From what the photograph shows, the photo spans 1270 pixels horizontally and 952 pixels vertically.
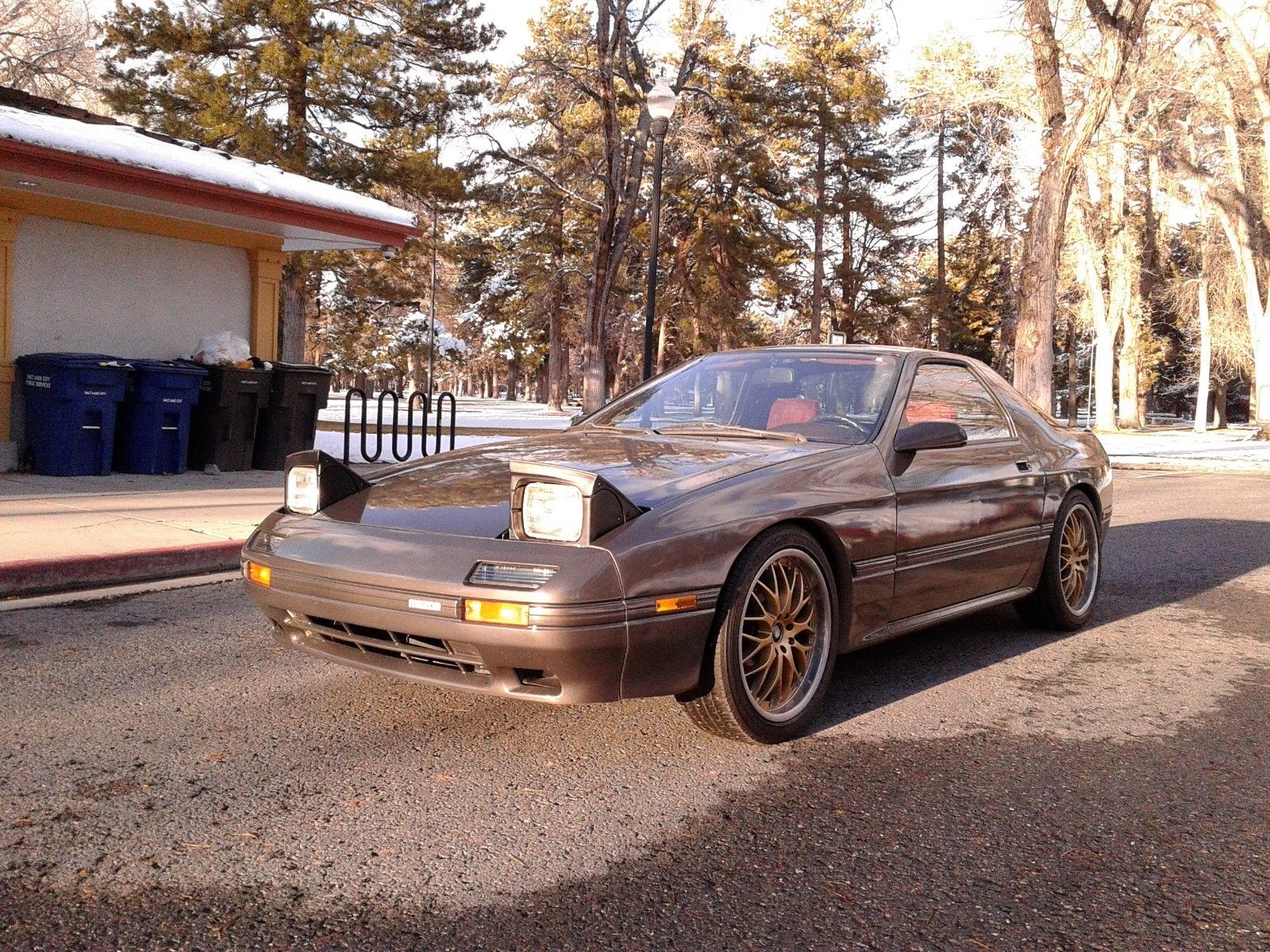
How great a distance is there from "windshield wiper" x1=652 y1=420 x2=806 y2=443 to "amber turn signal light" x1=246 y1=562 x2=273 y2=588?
168cm

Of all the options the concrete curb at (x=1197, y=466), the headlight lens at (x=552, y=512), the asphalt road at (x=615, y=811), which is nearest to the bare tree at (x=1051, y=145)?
the concrete curb at (x=1197, y=466)

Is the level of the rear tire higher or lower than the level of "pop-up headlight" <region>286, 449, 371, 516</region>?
lower

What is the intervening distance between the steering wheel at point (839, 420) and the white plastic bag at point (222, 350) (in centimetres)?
852

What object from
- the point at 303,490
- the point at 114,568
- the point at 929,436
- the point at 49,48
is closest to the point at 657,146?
the point at 114,568

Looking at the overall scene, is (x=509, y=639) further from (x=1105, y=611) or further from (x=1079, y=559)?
(x=1105, y=611)

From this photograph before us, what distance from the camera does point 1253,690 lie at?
469 centimetres

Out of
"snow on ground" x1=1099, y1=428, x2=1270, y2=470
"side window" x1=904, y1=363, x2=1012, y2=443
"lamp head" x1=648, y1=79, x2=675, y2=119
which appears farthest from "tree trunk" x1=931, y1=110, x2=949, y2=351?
"side window" x1=904, y1=363, x2=1012, y2=443

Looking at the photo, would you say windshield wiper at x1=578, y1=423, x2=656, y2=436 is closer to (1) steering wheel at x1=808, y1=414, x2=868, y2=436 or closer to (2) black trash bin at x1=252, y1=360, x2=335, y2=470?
(1) steering wheel at x1=808, y1=414, x2=868, y2=436

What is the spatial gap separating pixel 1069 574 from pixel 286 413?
29.2ft

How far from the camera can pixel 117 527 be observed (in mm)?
7699

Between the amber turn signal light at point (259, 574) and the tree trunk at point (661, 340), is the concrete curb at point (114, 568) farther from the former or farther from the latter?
the tree trunk at point (661, 340)

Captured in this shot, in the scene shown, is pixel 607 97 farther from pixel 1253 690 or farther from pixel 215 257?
pixel 1253 690

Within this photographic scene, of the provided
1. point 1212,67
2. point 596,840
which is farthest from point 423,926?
point 1212,67

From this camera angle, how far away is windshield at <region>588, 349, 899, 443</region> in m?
4.60
